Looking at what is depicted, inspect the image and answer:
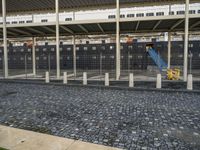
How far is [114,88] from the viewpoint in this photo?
1109 centimetres

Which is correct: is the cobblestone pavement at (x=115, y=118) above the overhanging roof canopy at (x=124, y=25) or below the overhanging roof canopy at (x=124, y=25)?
below

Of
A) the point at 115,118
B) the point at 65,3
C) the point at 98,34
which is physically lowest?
the point at 115,118

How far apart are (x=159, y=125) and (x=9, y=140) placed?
4.14 meters

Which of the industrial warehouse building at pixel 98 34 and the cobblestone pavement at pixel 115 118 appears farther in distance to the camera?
the industrial warehouse building at pixel 98 34

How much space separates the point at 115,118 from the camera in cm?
593

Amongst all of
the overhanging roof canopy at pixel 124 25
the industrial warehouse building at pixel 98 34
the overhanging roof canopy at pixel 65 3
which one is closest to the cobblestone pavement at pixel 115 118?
the industrial warehouse building at pixel 98 34

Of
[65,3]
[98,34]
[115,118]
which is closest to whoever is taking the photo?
[115,118]

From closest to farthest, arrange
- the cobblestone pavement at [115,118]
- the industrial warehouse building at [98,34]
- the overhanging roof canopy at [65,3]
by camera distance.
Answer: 1. the cobblestone pavement at [115,118]
2. the industrial warehouse building at [98,34]
3. the overhanging roof canopy at [65,3]

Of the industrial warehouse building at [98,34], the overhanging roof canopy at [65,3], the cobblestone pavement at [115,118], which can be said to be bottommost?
the cobblestone pavement at [115,118]

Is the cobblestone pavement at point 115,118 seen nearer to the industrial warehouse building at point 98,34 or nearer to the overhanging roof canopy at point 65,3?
the industrial warehouse building at point 98,34

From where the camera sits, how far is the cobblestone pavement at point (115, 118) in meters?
4.44

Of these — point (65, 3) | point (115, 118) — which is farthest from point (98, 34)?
point (115, 118)

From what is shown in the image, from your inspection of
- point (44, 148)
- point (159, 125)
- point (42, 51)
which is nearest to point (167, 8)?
point (159, 125)

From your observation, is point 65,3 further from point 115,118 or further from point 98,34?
point 115,118
